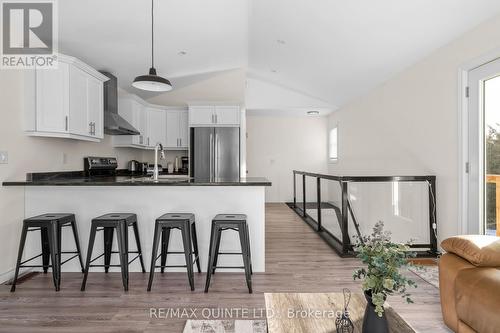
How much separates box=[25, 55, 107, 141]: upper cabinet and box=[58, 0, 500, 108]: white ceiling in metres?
0.53

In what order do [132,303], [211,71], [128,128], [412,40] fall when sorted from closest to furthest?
[132,303] < [412,40] < [128,128] < [211,71]

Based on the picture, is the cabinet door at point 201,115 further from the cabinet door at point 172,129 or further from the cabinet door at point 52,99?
the cabinet door at point 52,99

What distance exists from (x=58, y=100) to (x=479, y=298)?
3.96m

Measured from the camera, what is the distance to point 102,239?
322cm

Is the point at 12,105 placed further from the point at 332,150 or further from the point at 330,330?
the point at 332,150

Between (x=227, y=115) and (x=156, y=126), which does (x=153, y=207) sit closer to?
(x=227, y=115)

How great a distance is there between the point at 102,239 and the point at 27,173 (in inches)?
40.9

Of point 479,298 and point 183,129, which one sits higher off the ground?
point 183,129

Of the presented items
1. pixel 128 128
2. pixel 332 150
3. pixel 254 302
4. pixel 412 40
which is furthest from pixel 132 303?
pixel 332 150

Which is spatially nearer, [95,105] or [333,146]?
[95,105]

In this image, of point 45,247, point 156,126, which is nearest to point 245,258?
point 45,247

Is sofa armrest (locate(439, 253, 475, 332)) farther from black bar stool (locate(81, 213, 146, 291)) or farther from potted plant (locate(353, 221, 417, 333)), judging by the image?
black bar stool (locate(81, 213, 146, 291))

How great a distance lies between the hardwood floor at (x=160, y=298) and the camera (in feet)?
7.13

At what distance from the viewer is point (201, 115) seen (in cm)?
565
